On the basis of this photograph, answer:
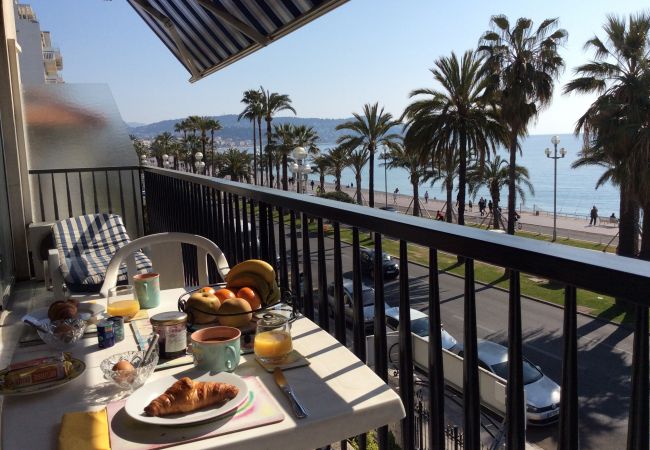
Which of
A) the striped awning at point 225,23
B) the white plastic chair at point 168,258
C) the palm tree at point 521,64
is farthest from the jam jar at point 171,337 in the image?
the palm tree at point 521,64

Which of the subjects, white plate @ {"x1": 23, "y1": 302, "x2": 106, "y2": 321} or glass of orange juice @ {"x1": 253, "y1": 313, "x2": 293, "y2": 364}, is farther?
white plate @ {"x1": 23, "y1": 302, "x2": 106, "y2": 321}

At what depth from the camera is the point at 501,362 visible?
10133 millimetres

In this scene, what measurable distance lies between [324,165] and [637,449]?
34.8 m

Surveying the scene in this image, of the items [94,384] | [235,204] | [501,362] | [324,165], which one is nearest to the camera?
[94,384]

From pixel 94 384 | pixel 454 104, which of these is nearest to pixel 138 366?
pixel 94 384

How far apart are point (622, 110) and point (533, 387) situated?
11.7 metres

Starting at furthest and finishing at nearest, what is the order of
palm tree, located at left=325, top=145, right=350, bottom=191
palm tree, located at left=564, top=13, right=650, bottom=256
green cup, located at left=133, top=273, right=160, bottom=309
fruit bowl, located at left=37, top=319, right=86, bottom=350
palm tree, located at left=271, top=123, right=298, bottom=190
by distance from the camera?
palm tree, located at left=271, top=123, right=298, bottom=190 → palm tree, located at left=325, top=145, right=350, bottom=191 → palm tree, located at left=564, top=13, right=650, bottom=256 → green cup, located at left=133, top=273, right=160, bottom=309 → fruit bowl, located at left=37, top=319, right=86, bottom=350

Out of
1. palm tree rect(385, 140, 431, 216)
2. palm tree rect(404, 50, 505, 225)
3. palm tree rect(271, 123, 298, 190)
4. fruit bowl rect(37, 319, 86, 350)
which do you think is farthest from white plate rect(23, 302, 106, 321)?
palm tree rect(271, 123, 298, 190)

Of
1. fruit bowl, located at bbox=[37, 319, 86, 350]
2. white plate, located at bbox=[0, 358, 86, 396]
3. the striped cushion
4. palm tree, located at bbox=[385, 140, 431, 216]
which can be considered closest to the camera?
white plate, located at bbox=[0, 358, 86, 396]

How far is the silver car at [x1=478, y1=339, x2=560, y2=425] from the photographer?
9.93 metres

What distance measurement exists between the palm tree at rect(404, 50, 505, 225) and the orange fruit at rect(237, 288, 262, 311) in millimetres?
20589

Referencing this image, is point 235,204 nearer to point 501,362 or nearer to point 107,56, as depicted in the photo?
point 501,362

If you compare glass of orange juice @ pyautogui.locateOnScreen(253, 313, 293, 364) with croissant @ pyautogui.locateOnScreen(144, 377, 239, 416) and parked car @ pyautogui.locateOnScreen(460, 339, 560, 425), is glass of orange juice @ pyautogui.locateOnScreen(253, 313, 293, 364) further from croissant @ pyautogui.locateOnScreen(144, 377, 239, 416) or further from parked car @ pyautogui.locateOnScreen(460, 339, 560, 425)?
parked car @ pyautogui.locateOnScreen(460, 339, 560, 425)

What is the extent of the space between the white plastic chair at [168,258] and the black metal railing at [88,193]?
3251 millimetres
